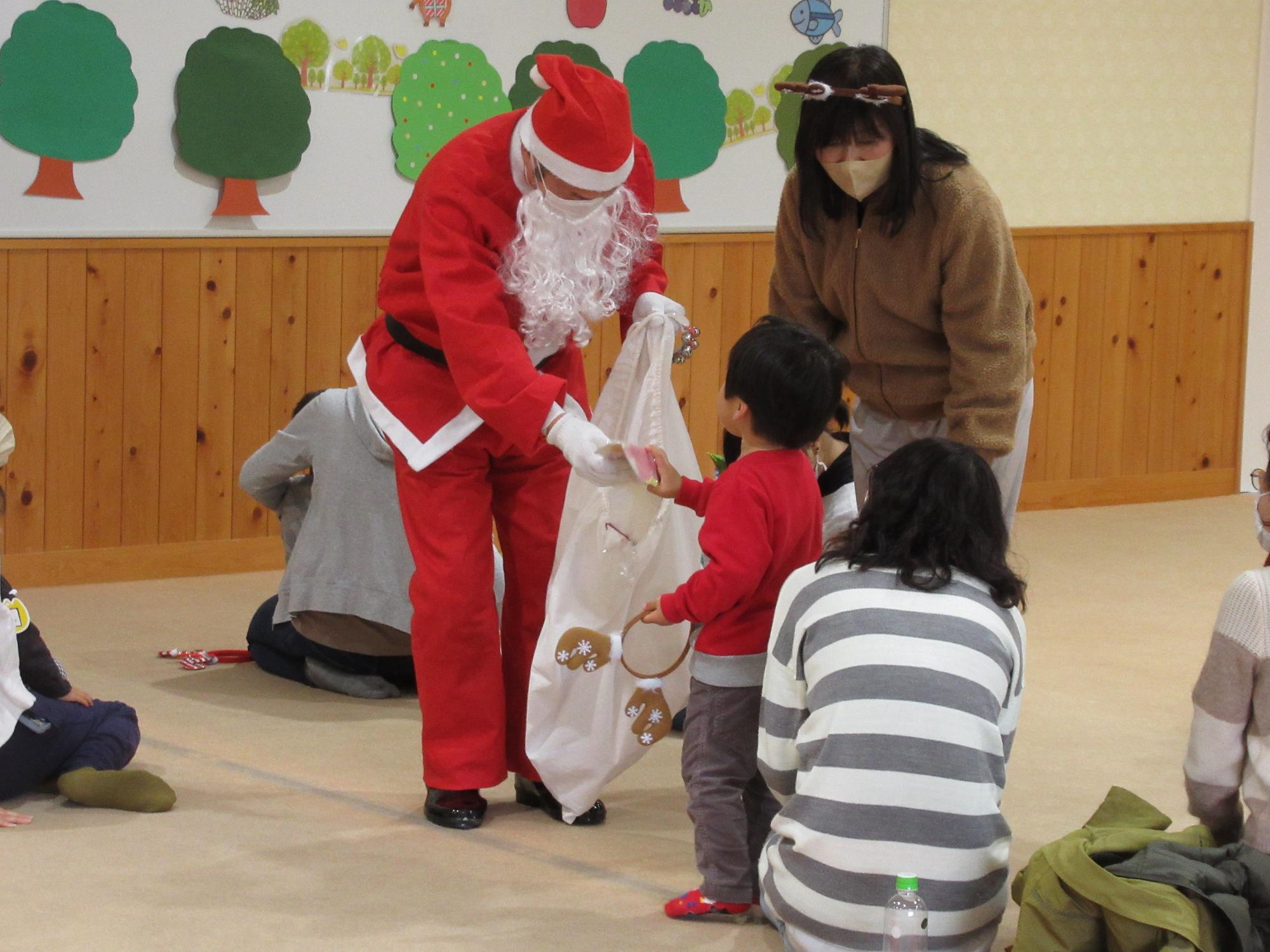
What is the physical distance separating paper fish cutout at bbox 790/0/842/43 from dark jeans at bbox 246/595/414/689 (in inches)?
106

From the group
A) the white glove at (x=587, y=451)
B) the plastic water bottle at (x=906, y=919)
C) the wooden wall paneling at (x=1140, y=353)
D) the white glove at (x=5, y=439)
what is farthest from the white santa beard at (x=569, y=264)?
the wooden wall paneling at (x=1140, y=353)

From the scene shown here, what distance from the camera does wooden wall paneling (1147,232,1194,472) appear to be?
20.9 feet

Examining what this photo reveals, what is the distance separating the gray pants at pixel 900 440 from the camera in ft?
Result: 9.41

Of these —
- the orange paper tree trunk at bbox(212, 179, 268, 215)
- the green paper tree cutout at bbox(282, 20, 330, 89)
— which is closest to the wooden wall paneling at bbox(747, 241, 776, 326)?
the green paper tree cutout at bbox(282, 20, 330, 89)

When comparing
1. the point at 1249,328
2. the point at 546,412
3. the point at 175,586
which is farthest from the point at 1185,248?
the point at 546,412

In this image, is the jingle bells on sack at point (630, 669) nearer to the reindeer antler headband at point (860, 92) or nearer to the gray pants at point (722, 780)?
the gray pants at point (722, 780)

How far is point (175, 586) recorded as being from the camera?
4699 millimetres

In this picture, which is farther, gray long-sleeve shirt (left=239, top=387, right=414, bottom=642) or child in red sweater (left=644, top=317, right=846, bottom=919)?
gray long-sleeve shirt (left=239, top=387, right=414, bottom=642)

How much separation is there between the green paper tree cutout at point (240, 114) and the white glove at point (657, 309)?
205 centimetres

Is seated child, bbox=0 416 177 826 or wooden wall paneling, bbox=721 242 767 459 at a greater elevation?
wooden wall paneling, bbox=721 242 767 459

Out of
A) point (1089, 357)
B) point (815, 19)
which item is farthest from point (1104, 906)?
point (1089, 357)

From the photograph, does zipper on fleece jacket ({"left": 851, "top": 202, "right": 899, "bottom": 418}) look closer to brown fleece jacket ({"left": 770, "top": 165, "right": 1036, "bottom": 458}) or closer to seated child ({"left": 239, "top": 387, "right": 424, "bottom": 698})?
brown fleece jacket ({"left": 770, "top": 165, "right": 1036, "bottom": 458})

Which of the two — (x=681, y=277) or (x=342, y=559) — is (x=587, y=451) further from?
(x=681, y=277)

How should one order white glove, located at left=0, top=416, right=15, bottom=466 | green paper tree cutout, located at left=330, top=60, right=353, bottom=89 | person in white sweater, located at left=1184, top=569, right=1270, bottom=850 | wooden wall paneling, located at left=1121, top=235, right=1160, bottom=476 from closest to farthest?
person in white sweater, located at left=1184, top=569, right=1270, bottom=850, white glove, located at left=0, top=416, right=15, bottom=466, green paper tree cutout, located at left=330, top=60, right=353, bottom=89, wooden wall paneling, located at left=1121, top=235, right=1160, bottom=476
